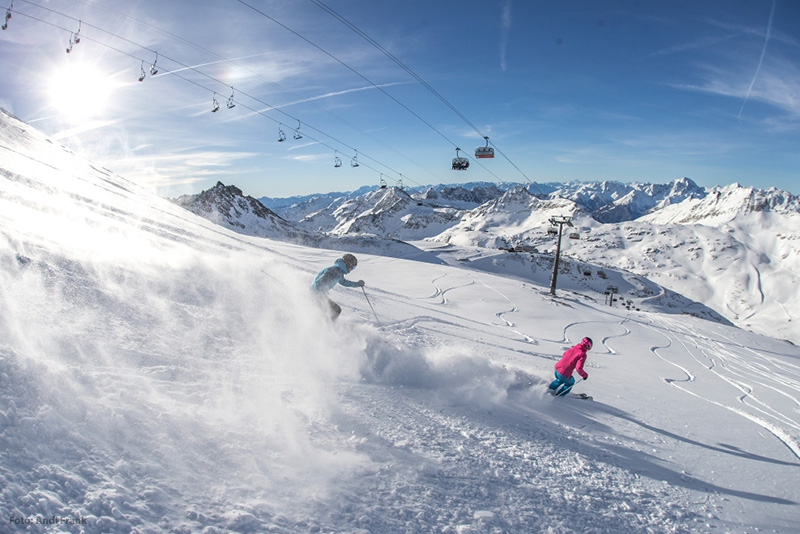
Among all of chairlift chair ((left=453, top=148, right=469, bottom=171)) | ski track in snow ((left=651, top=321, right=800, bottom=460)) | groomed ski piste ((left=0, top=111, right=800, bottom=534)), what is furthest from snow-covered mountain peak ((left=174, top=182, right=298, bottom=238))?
groomed ski piste ((left=0, top=111, right=800, bottom=534))

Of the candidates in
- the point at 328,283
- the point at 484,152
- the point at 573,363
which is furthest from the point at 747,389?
the point at 484,152

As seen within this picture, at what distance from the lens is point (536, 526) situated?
4.20m

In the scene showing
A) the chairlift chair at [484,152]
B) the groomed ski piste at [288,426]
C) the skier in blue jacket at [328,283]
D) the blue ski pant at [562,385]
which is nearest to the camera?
the groomed ski piste at [288,426]

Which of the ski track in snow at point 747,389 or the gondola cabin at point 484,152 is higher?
the gondola cabin at point 484,152

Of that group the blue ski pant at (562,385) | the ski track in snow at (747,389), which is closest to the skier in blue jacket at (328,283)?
the blue ski pant at (562,385)

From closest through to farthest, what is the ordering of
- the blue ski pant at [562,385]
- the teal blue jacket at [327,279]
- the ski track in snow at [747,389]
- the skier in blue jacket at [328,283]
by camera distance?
the blue ski pant at [562,385] < the ski track in snow at [747,389] < the skier in blue jacket at [328,283] < the teal blue jacket at [327,279]

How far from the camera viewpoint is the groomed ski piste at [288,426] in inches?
140

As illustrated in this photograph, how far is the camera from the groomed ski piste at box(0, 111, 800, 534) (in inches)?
140

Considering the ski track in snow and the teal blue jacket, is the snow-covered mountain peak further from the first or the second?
the teal blue jacket

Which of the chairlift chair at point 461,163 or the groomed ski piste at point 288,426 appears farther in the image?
the chairlift chair at point 461,163

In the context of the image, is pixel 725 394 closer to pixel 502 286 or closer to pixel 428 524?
pixel 428 524

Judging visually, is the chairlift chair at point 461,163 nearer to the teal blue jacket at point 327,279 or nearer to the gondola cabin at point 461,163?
the gondola cabin at point 461,163

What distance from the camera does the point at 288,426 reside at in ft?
16.6

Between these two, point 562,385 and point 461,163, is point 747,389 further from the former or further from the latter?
point 461,163
